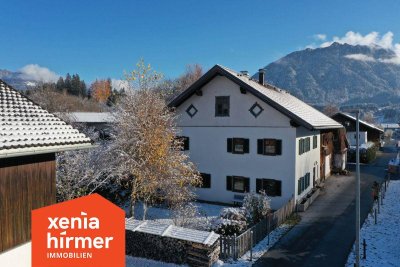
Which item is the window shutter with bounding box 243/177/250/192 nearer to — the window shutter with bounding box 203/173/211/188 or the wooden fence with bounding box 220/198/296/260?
the window shutter with bounding box 203/173/211/188

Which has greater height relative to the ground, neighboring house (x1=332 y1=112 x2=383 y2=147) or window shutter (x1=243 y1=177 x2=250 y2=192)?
neighboring house (x1=332 y1=112 x2=383 y2=147)

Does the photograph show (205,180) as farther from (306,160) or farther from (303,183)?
(306,160)

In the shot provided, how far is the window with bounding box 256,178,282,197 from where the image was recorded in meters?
23.2

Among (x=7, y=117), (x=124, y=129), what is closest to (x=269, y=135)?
(x=124, y=129)

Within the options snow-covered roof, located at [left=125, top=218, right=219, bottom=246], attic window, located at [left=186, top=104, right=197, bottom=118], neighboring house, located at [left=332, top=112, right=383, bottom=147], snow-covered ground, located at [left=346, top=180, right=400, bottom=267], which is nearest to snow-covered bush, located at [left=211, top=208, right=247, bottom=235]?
snow-covered roof, located at [left=125, top=218, right=219, bottom=246]

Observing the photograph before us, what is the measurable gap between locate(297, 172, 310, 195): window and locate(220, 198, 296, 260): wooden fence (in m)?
4.73

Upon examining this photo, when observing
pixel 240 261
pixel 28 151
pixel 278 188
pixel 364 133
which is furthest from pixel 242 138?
pixel 364 133

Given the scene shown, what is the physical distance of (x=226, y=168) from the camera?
82.3 ft

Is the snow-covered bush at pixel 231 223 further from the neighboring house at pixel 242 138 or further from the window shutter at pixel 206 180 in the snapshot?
the window shutter at pixel 206 180

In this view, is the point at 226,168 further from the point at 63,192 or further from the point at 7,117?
the point at 7,117

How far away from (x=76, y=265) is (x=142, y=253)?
28.4ft

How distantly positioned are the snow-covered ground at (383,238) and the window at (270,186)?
550cm

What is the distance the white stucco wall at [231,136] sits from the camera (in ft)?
75.3

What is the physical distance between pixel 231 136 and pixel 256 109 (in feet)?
8.81
